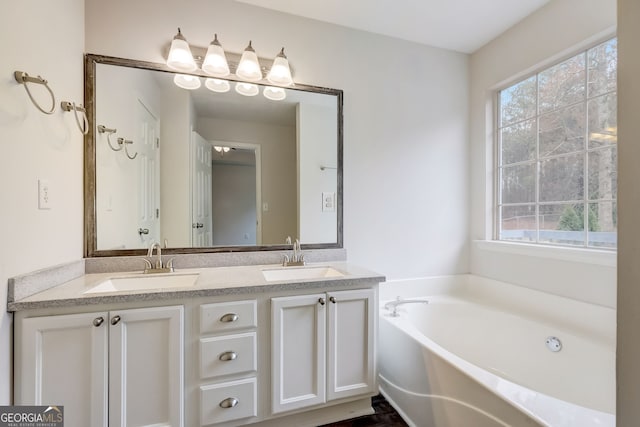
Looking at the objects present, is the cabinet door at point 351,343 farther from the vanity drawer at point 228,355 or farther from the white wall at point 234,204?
the white wall at point 234,204

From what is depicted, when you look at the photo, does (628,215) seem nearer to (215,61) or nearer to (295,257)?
(295,257)

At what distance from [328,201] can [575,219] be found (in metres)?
1.58

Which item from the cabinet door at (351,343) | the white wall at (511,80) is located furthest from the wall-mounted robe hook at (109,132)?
the white wall at (511,80)

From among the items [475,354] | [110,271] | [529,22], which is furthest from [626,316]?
[529,22]

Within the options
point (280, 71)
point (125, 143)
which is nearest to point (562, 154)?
point (280, 71)

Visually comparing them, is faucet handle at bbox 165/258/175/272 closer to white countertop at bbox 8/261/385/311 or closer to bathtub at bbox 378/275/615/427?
white countertop at bbox 8/261/385/311

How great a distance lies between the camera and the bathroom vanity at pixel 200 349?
1.18 m

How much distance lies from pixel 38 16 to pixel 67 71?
26 cm

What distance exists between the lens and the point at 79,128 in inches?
62.2

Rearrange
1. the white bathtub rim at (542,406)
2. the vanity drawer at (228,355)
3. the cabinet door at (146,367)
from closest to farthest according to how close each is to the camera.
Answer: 1. the white bathtub rim at (542,406)
2. the cabinet door at (146,367)
3. the vanity drawer at (228,355)

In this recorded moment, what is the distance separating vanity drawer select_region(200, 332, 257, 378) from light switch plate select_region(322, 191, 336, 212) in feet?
3.26

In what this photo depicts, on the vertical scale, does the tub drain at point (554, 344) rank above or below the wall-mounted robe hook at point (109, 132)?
below

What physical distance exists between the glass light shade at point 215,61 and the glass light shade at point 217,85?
0.05 m

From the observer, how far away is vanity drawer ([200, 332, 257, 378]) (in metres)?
1.36
